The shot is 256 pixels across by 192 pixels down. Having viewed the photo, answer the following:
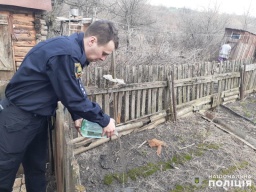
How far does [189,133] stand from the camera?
5.11 meters

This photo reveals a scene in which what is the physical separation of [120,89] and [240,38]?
439 inches

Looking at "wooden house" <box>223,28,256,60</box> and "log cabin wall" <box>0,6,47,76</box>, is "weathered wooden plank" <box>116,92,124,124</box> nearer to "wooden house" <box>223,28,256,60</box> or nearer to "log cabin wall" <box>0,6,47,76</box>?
"log cabin wall" <box>0,6,47,76</box>

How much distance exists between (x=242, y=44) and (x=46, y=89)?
524 inches

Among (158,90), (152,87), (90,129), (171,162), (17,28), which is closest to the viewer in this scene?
(90,129)

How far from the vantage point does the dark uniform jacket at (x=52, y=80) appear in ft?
5.76

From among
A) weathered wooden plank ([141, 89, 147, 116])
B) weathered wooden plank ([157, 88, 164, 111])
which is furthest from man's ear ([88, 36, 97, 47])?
weathered wooden plank ([157, 88, 164, 111])

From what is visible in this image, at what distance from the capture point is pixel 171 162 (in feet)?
13.3

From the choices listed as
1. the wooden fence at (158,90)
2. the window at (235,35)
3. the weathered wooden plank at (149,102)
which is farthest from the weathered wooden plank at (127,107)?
the window at (235,35)

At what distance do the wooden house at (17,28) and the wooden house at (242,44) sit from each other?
34.1 ft

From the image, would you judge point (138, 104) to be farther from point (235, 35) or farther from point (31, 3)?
point (235, 35)

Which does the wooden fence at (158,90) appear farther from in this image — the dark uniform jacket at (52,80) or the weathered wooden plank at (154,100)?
the dark uniform jacket at (52,80)

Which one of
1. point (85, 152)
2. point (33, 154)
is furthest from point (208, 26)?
point (33, 154)

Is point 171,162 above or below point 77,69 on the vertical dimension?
below

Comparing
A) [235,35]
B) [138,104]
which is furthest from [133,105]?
[235,35]
